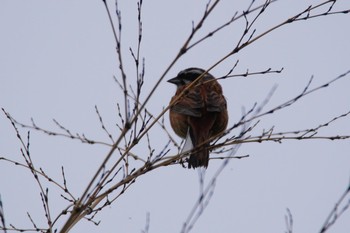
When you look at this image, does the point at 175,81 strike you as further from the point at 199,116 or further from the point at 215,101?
the point at 199,116

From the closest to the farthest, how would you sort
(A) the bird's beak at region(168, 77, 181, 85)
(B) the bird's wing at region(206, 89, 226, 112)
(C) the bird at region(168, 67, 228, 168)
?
1. (C) the bird at region(168, 67, 228, 168)
2. (B) the bird's wing at region(206, 89, 226, 112)
3. (A) the bird's beak at region(168, 77, 181, 85)

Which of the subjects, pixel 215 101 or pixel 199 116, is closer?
pixel 199 116

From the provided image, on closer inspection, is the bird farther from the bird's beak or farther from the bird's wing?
the bird's beak

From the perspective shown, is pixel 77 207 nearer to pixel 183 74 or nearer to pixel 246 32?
pixel 246 32

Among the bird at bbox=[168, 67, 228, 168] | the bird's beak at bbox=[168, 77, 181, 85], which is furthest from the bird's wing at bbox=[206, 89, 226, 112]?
the bird's beak at bbox=[168, 77, 181, 85]

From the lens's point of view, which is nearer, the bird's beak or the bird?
the bird

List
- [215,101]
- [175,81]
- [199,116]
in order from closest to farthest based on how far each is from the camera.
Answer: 1. [199,116]
2. [215,101]
3. [175,81]

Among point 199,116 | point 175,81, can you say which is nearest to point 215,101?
Result: point 199,116

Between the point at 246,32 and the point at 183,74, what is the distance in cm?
365

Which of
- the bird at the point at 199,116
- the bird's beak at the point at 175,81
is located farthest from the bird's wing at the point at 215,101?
the bird's beak at the point at 175,81

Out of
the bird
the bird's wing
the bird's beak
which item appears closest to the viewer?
the bird

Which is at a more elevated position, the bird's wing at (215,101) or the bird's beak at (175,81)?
the bird's beak at (175,81)

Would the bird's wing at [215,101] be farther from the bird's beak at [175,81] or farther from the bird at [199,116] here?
the bird's beak at [175,81]

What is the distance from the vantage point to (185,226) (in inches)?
102
